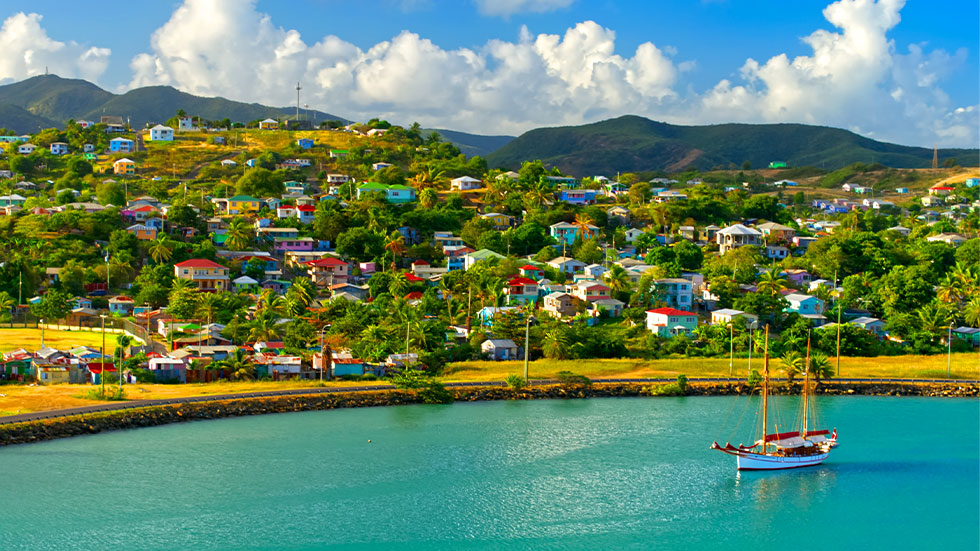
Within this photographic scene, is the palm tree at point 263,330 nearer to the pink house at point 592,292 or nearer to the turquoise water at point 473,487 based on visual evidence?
the turquoise water at point 473,487

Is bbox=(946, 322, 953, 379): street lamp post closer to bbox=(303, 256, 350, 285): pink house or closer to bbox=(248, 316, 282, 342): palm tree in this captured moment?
bbox=(248, 316, 282, 342): palm tree

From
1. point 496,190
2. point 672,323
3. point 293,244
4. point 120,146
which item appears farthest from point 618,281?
point 120,146

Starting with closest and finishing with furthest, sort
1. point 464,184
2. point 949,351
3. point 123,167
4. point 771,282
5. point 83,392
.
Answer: point 83,392, point 949,351, point 771,282, point 464,184, point 123,167

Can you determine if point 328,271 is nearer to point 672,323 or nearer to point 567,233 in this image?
point 567,233

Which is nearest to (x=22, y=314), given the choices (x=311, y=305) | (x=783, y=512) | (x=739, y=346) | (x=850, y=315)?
(x=311, y=305)

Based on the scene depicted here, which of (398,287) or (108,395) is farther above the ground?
(398,287)

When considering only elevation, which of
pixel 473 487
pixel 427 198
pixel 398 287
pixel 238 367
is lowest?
pixel 473 487
